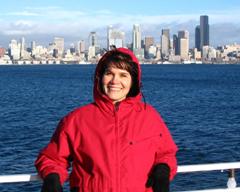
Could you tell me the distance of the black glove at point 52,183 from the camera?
3.05m

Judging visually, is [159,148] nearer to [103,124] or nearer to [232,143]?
[103,124]

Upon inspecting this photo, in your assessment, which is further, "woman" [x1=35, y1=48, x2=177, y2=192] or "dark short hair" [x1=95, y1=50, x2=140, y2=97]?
"dark short hair" [x1=95, y1=50, x2=140, y2=97]

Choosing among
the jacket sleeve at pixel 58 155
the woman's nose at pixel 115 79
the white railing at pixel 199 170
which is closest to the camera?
the jacket sleeve at pixel 58 155

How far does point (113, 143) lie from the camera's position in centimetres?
310

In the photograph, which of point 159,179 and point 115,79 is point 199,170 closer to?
point 159,179

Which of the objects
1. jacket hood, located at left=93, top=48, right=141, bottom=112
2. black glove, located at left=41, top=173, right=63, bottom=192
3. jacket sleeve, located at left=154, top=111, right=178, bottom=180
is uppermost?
jacket hood, located at left=93, top=48, right=141, bottom=112

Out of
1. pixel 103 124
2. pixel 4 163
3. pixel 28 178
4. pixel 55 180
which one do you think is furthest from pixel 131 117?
pixel 4 163

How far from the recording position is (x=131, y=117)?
322 centimetres

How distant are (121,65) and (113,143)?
0.53 m

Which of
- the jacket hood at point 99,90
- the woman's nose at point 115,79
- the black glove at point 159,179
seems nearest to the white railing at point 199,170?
the black glove at point 159,179

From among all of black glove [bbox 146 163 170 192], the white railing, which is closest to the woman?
black glove [bbox 146 163 170 192]

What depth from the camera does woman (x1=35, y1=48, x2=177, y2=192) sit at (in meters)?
3.07

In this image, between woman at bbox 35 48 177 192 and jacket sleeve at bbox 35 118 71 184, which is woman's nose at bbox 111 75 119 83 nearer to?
woman at bbox 35 48 177 192

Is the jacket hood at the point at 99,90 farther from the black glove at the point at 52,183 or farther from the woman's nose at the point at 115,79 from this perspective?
the black glove at the point at 52,183
